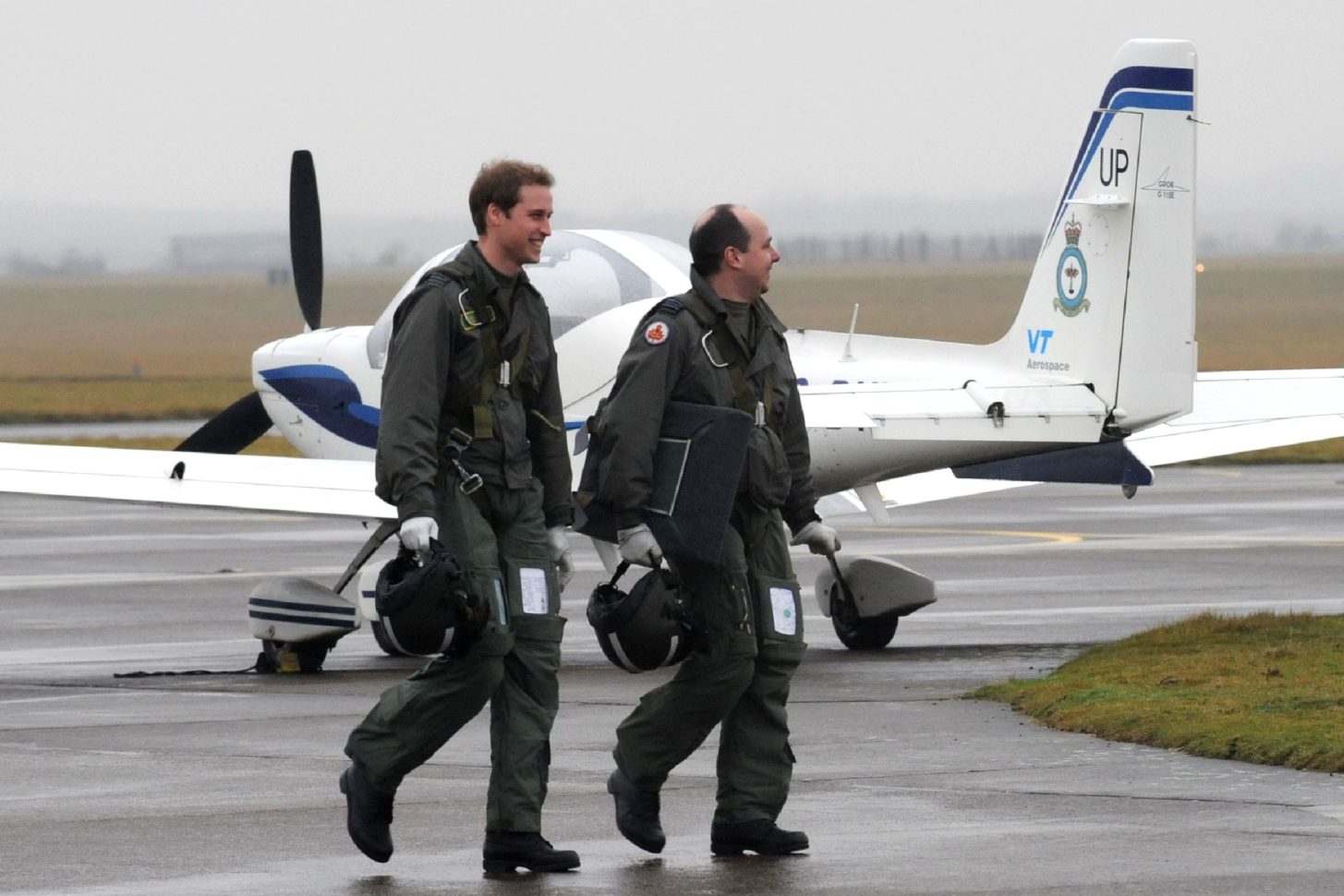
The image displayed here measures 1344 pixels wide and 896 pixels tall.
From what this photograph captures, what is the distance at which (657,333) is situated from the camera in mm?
7305

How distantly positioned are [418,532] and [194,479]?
746cm

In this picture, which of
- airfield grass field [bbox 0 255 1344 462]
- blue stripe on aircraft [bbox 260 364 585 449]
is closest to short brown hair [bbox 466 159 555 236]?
blue stripe on aircraft [bbox 260 364 585 449]

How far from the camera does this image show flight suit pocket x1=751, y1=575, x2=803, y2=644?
7270 mm

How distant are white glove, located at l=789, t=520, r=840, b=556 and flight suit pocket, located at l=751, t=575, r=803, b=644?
9.7 inches

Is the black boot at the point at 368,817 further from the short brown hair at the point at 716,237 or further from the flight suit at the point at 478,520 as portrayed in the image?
the short brown hair at the point at 716,237

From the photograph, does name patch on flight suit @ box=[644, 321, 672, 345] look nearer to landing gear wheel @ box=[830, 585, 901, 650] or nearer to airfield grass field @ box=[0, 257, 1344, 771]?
airfield grass field @ box=[0, 257, 1344, 771]

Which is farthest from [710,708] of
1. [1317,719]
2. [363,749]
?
[1317,719]

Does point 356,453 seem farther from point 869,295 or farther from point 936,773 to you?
point 869,295

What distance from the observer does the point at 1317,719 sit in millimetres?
9219

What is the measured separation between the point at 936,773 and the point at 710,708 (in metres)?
1.77

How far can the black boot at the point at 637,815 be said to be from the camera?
7125mm

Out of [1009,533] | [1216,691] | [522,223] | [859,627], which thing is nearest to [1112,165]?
[859,627]

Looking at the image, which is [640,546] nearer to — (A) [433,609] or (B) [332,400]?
(A) [433,609]

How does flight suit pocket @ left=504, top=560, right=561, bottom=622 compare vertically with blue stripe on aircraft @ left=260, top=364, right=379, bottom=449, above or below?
above
